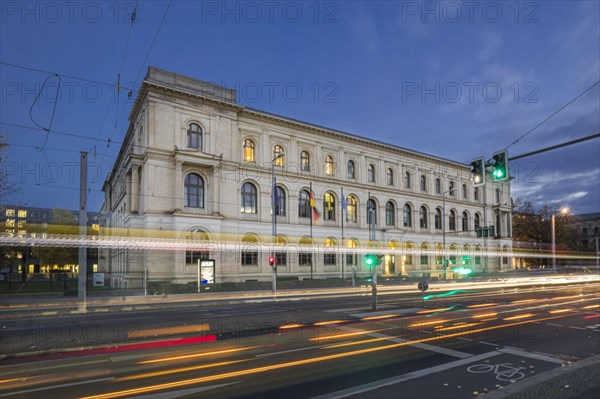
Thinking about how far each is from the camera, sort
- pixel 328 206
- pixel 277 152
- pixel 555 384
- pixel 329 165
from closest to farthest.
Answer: pixel 555 384
pixel 277 152
pixel 328 206
pixel 329 165

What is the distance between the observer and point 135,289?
113ft

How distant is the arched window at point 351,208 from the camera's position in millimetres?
52438

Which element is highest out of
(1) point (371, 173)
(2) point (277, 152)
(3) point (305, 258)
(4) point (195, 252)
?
(2) point (277, 152)

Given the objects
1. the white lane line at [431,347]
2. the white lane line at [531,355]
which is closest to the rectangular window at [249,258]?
the white lane line at [431,347]

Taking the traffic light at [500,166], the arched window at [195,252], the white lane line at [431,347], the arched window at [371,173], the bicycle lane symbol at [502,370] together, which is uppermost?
the arched window at [371,173]

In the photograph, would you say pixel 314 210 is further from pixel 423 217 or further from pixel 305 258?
pixel 423 217

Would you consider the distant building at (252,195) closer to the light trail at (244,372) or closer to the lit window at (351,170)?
the lit window at (351,170)

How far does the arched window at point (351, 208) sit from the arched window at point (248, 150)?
14.7m

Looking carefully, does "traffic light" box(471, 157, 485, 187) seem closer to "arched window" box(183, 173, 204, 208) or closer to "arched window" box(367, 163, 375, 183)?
"arched window" box(183, 173, 204, 208)

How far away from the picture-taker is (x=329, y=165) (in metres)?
51.1

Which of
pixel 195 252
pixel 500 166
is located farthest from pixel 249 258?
pixel 500 166

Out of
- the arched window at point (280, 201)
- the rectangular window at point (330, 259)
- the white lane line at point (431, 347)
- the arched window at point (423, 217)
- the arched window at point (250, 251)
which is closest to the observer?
the white lane line at point (431, 347)

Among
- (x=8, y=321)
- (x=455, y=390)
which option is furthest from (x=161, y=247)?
(x=455, y=390)

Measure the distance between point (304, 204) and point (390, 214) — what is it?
603 inches
